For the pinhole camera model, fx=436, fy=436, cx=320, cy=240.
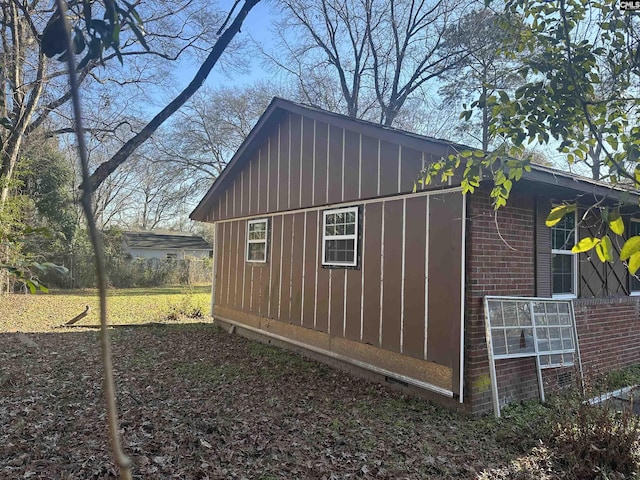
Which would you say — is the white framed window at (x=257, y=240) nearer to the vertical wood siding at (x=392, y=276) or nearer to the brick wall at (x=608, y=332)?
the vertical wood siding at (x=392, y=276)

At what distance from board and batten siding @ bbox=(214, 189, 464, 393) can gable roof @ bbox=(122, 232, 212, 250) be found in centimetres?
2320

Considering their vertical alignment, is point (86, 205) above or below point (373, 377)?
above

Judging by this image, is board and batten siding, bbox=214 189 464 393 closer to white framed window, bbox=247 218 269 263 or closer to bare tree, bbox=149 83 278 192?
white framed window, bbox=247 218 269 263

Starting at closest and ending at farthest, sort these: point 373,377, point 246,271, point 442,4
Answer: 1. point 373,377
2. point 246,271
3. point 442,4

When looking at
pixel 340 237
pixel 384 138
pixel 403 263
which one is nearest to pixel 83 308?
pixel 340 237

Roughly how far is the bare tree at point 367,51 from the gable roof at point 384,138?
1406cm

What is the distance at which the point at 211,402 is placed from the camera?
5.53 m

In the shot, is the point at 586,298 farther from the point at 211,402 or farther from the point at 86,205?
the point at 86,205

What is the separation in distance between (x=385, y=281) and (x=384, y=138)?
2.05 m

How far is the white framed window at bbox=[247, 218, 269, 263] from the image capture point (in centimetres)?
942

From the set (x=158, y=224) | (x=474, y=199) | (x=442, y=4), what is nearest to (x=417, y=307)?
(x=474, y=199)

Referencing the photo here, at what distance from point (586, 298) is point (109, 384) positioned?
7.65 metres

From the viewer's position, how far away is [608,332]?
707 cm

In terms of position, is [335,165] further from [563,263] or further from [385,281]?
[563,263]
